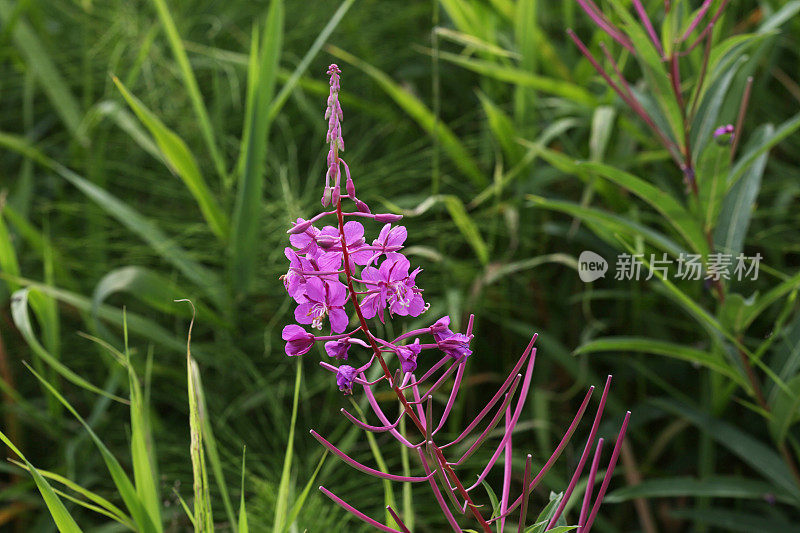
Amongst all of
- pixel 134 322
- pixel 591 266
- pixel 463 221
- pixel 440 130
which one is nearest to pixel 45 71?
pixel 134 322

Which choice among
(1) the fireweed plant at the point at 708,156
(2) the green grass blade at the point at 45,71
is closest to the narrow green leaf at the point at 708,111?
(1) the fireweed plant at the point at 708,156

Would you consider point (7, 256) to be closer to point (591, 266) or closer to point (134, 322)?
point (134, 322)

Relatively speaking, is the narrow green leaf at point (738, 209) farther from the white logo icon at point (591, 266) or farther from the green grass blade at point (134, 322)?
the green grass blade at point (134, 322)

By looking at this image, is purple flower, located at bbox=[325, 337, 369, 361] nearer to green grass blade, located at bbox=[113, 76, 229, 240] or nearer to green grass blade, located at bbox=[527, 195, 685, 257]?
green grass blade, located at bbox=[527, 195, 685, 257]

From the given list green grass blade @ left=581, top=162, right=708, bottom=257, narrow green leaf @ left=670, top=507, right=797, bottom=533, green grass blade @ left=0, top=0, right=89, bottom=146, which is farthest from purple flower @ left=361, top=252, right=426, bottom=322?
green grass blade @ left=0, top=0, right=89, bottom=146

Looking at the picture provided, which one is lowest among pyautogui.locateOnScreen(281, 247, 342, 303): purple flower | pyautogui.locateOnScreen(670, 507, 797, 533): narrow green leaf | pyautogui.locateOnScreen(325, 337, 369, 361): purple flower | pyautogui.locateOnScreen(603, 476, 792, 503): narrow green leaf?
pyautogui.locateOnScreen(670, 507, 797, 533): narrow green leaf

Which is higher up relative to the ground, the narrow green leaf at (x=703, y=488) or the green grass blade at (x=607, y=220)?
the green grass blade at (x=607, y=220)

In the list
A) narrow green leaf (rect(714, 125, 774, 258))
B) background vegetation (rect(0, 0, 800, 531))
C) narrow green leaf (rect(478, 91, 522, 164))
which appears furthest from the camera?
narrow green leaf (rect(478, 91, 522, 164))
